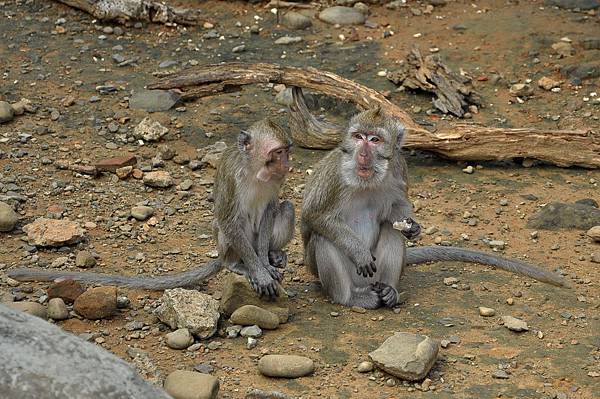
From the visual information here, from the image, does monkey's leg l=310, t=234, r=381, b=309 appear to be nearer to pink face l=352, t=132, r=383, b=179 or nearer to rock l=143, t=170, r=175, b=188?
pink face l=352, t=132, r=383, b=179

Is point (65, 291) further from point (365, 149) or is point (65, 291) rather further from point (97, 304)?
point (365, 149)

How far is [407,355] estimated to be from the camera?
270 inches

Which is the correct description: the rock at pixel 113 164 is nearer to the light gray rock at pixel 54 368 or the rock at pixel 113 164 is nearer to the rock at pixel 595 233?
the rock at pixel 595 233

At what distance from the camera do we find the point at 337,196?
812 cm

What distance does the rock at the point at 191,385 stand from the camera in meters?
6.34

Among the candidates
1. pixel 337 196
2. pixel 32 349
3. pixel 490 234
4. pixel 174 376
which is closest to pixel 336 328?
pixel 337 196

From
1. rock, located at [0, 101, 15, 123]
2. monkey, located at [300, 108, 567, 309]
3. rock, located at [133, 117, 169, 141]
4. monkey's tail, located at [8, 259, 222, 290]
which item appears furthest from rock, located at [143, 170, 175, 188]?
monkey, located at [300, 108, 567, 309]

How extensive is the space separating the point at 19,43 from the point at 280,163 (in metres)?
6.71

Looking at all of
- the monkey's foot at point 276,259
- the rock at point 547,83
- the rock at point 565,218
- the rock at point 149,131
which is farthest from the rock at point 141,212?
the rock at point 547,83

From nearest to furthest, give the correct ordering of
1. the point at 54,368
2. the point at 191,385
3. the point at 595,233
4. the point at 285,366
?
the point at 54,368
the point at 191,385
the point at 285,366
the point at 595,233

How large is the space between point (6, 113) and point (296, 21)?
14.5 feet

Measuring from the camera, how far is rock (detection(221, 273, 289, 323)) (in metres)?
7.78

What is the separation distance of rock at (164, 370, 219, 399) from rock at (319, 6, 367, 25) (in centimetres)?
867

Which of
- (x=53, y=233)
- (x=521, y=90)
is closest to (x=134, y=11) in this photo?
(x=521, y=90)
